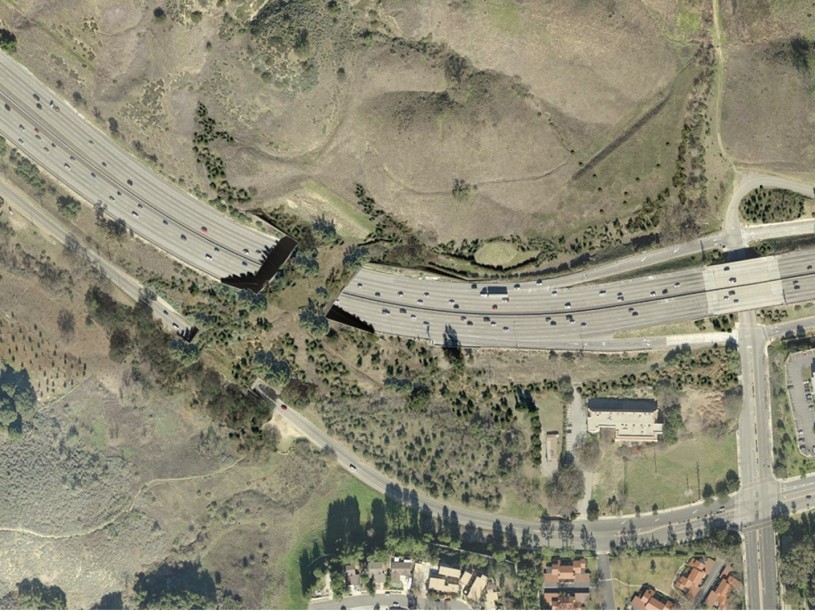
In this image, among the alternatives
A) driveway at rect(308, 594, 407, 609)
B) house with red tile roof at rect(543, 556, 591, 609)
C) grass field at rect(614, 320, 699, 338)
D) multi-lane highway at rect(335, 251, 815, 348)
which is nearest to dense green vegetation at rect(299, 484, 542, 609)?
house with red tile roof at rect(543, 556, 591, 609)

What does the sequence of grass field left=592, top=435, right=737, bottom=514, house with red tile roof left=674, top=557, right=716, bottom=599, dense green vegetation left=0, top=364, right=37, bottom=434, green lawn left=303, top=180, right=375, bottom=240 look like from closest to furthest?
1. green lawn left=303, top=180, right=375, bottom=240
2. house with red tile roof left=674, top=557, right=716, bottom=599
3. dense green vegetation left=0, top=364, right=37, bottom=434
4. grass field left=592, top=435, right=737, bottom=514

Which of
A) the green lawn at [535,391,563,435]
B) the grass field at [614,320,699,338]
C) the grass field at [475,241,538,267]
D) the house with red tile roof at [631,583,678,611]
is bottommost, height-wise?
the house with red tile roof at [631,583,678,611]

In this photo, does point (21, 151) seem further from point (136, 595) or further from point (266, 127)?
point (136, 595)

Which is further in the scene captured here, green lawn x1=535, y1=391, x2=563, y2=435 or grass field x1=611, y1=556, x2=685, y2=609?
grass field x1=611, y1=556, x2=685, y2=609

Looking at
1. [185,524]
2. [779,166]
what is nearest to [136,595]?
[185,524]

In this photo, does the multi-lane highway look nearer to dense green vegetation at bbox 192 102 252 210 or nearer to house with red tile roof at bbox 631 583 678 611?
dense green vegetation at bbox 192 102 252 210

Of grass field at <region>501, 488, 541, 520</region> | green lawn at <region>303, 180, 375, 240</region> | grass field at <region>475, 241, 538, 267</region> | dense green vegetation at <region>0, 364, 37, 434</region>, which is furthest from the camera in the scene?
grass field at <region>501, 488, 541, 520</region>

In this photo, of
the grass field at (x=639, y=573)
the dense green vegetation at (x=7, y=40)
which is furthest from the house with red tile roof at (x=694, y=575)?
the dense green vegetation at (x=7, y=40)
